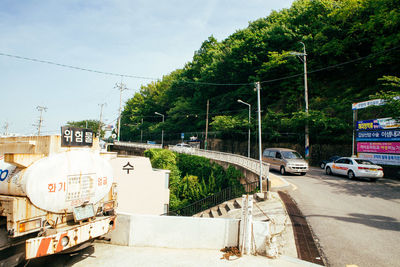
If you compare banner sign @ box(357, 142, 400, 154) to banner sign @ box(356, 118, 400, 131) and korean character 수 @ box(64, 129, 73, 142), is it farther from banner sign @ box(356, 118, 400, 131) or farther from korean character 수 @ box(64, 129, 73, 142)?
korean character 수 @ box(64, 129, 73, 142)

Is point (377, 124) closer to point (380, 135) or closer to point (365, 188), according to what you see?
point (380, 135)

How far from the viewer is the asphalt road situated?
6.14m

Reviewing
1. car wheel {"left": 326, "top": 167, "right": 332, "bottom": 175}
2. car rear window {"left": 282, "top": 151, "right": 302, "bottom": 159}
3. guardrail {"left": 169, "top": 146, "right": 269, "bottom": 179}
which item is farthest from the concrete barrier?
car wheel {"left": 326, "top": 167, "right": 332, "bottom": 175}

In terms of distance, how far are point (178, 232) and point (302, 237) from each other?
4129 mm

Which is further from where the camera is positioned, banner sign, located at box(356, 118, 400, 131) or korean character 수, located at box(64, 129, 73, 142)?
banner sign, located at box(356, 118, 400, 131)

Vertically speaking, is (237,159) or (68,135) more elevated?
(68,135)

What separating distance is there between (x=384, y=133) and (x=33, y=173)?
23.1 metres

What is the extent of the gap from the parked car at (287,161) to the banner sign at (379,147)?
20.3 feet

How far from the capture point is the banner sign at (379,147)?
698 inches

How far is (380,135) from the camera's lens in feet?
61.2

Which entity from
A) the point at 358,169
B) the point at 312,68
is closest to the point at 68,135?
the point at 358,169

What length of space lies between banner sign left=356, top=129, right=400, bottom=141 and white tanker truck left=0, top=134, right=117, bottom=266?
21.3 m

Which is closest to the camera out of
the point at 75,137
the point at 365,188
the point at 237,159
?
the point at 75,137

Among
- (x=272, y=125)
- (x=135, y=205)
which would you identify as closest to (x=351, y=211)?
(x=135, y=205)
